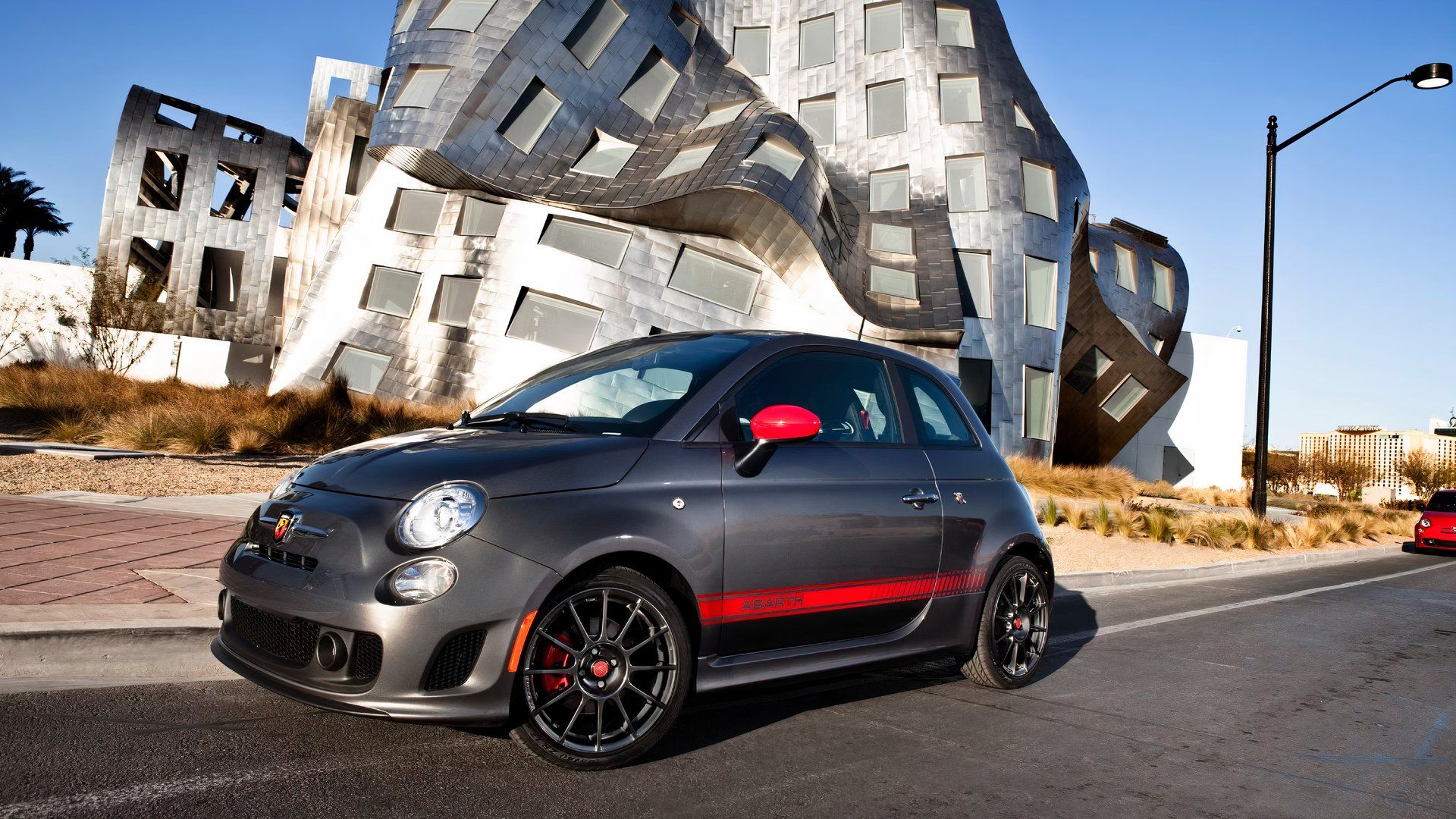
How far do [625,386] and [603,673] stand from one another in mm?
1370

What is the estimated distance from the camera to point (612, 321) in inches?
983

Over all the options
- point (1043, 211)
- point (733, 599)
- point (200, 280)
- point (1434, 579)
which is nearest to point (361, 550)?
point (733, 599)

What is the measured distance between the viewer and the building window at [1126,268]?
40562 mm

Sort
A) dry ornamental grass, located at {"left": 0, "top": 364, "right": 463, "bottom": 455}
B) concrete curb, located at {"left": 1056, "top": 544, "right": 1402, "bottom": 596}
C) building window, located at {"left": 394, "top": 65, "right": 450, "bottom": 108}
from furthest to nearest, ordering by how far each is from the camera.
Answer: building window, located at {"left": 394, "top": 65, "right": 450, "bottom": 108}
dry ornamental grass, located at {"left": 0, "top": 364, "right": 463, "bottom": 455}
concrete curb, located at {"left": 1056, "top": 544, "right": 1402, "bottom": 596}

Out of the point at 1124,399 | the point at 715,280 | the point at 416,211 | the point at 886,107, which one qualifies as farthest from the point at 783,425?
the point at 1124,399

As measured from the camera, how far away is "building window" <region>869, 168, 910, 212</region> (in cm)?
3219

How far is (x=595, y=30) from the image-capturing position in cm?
2752

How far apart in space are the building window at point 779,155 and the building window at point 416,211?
8.67 m

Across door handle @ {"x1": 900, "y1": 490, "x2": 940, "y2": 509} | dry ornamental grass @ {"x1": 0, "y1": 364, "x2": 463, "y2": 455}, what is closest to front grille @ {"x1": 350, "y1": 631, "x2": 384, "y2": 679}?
door handle @ {"x1": 900, "y1": 490, "x2": 940, "y2": 509}

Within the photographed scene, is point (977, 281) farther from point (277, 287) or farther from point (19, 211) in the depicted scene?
point (19, 211)

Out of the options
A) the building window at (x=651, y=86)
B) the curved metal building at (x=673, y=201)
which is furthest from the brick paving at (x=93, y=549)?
the building window at (x=651, y=86)

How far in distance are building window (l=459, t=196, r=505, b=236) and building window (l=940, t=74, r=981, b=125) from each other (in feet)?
50.2

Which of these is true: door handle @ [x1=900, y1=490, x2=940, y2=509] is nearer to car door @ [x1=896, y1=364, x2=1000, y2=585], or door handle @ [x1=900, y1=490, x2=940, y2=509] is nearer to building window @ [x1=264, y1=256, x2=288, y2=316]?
car door @ [x1=896, y1=364, x2=1000, y2=585]

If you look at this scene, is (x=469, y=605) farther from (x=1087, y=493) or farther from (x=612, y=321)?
(x=1087, y=493)
